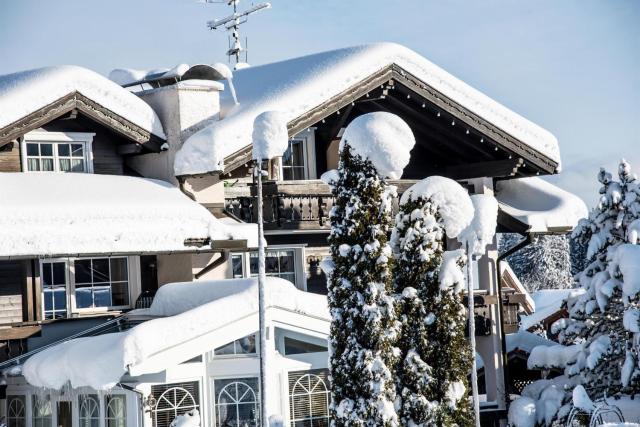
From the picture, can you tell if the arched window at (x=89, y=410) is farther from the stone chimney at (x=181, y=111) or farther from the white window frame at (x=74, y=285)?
the stone chimney at (x=181, y=111)

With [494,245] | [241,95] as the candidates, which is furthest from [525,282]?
[241,95]

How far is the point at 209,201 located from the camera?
23781 mm

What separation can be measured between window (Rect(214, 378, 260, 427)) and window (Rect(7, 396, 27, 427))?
13.1 feet

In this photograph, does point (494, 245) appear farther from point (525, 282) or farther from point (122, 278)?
point (525, 282)

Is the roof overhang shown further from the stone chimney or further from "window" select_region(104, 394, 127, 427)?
"window" select_region(104, 394, 127, 427)

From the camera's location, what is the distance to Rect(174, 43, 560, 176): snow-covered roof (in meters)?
22.6

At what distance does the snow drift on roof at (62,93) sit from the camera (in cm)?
2184

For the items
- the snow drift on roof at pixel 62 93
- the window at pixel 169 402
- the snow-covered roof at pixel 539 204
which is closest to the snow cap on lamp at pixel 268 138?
the window at pixel 169 402

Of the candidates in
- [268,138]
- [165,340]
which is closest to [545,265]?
[165,340]

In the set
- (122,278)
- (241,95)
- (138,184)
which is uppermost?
(241,95)

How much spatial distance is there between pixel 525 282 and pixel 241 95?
59.1 metres

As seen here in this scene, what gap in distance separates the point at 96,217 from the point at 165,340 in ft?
11.8

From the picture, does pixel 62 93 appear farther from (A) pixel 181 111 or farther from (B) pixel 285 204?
(B) pixel 285 204

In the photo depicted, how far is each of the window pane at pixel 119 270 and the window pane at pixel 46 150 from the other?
7.81 feet
